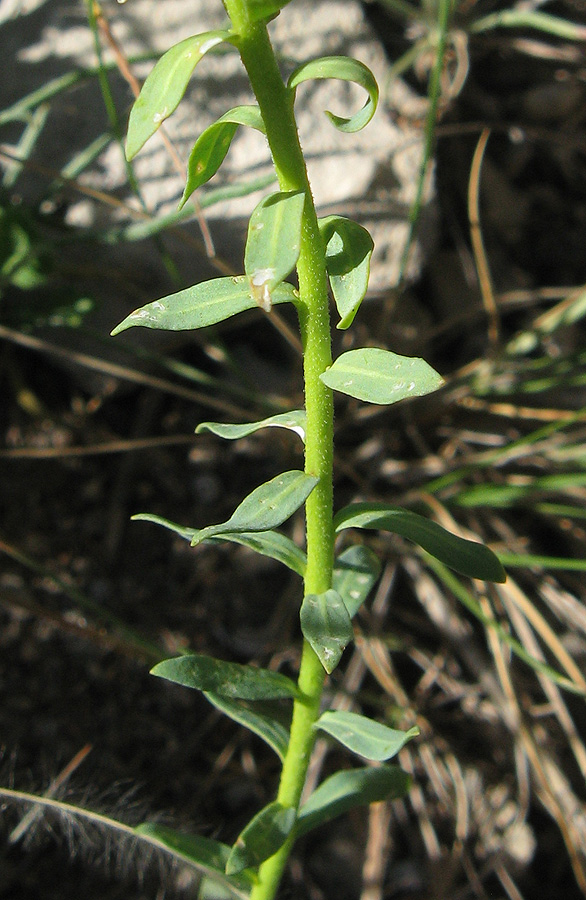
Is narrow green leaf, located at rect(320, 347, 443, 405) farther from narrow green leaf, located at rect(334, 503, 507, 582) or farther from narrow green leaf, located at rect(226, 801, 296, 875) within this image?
narrow green leaf, located at rect(226, 801, 296, 875)

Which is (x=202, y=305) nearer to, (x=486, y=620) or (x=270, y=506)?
(x=270, y=506)

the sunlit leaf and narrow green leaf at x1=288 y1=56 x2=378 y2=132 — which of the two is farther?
the sunlit leaf

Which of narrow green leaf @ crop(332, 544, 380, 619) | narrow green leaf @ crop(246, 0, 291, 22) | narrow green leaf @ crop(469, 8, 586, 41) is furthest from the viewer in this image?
narrow green leaf @ crop(469, 8, 586, 41)

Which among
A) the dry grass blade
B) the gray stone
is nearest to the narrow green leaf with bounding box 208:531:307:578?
the dry grass blade

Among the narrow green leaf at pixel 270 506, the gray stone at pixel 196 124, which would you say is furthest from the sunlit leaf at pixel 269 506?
the gray stone at pixel 196 124

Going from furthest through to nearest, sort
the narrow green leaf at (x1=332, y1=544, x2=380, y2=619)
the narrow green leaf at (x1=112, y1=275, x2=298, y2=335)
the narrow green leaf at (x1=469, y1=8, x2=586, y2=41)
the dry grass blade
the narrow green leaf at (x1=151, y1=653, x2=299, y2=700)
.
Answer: the narrow green leaf at (x1=469, y1=8, x2=586, y2=41) → the dry grass blade → the narrow green leaf at (x1=332, y1=544, x2=380, y2=619) → the narrow green leaf at (x1=151, y1=653, x2=299, y2=700) → the narrow green leaf at (x1=112, y1=275, x2=298, y2=335)

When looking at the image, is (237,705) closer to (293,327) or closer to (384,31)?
(293,327)

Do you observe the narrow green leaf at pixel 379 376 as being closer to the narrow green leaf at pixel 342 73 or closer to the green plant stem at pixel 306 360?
the green plant stem at pixel 306 360
